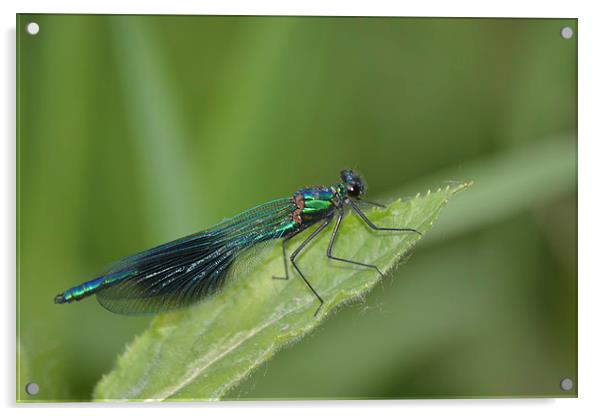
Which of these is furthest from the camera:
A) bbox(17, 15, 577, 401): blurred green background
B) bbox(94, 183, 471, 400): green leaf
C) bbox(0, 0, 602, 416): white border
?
bbox(17, 15, 577, 401): blurred green background

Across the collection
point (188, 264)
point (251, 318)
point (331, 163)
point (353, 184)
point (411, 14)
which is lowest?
point (251, 318)

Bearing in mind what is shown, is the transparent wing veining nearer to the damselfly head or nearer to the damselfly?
the damselfly

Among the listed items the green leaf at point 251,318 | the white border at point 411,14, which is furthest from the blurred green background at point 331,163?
the green leaf at point 251,318

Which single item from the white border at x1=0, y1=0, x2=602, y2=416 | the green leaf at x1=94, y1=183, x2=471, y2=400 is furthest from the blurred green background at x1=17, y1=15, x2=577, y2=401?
the green leaf at x1=94, y1=183, x2=471, y2=400

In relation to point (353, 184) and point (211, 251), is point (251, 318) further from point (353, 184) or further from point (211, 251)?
point (353, 184)

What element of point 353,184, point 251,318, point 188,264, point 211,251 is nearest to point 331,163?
point 353,184
